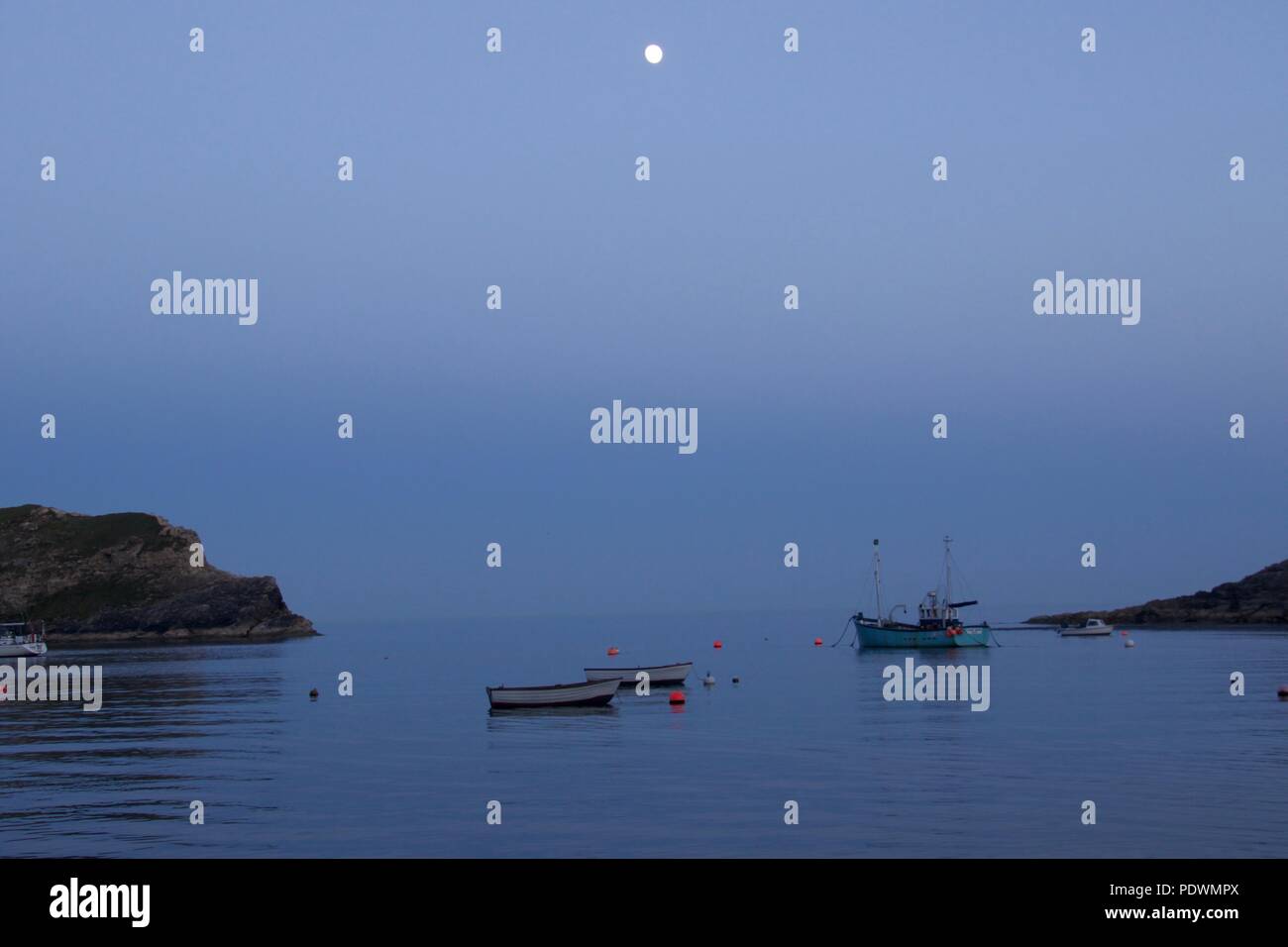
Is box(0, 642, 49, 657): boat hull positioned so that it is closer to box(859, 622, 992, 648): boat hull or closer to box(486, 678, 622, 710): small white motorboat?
box(486, 678, 622, 710): small white motorboat

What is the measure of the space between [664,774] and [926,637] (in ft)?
385

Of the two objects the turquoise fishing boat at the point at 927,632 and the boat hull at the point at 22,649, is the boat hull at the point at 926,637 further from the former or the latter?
the boat hull at the point at 22,649

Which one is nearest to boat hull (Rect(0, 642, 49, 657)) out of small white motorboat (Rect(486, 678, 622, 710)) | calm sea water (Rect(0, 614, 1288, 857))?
calm sea water (Rect(0, 614, 1288, 857))

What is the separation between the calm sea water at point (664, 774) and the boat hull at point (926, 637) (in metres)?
55.1

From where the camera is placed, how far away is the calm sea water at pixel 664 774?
37.7 metres

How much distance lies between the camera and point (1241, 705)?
77688 millimetres

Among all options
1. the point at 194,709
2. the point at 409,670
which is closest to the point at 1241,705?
the point at 194,709

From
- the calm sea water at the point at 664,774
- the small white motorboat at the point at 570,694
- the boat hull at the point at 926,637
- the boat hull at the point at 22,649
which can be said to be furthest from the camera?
the boat hull at the point at 22,649

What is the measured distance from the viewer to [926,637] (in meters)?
164

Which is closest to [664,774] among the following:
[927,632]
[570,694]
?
[570,694]

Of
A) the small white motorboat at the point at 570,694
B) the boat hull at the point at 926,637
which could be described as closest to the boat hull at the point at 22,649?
the small white motorboat at the point at 570,694

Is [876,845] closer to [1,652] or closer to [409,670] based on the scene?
[409,670]

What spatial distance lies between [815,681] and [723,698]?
21525 millimetres

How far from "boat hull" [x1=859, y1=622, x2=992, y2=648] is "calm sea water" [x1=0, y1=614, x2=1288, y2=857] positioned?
5510 centimetres
